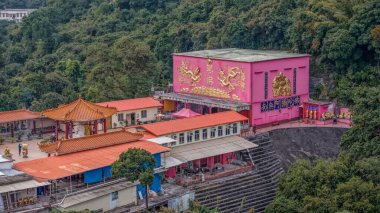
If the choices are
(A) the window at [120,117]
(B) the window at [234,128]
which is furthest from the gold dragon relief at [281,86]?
(A) the window at [120,117]

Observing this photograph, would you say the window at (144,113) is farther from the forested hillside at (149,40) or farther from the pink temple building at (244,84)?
the forested hillside at (149,40)

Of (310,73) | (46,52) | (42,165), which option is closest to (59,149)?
(42,165)

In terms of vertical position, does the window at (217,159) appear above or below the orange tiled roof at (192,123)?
below

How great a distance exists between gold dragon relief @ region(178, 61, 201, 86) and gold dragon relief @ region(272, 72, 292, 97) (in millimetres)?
4287

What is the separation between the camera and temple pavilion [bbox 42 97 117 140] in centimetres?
2962

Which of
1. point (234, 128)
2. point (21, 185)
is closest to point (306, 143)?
point (234, 128)

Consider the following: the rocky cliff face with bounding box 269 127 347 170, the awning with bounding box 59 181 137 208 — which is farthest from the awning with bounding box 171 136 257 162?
the awning with bounding box 59 181 137 208

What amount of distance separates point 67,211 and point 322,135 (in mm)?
16395

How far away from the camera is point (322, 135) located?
34812mm

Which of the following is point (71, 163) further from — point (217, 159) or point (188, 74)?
point (188, 74)

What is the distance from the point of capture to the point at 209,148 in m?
30.9

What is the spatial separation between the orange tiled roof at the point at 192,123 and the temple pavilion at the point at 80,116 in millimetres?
2032

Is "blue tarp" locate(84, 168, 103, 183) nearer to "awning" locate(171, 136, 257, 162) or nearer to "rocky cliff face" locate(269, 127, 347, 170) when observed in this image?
"awning" locate(171, 136, 257, 162)

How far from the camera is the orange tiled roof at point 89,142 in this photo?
2673cm
